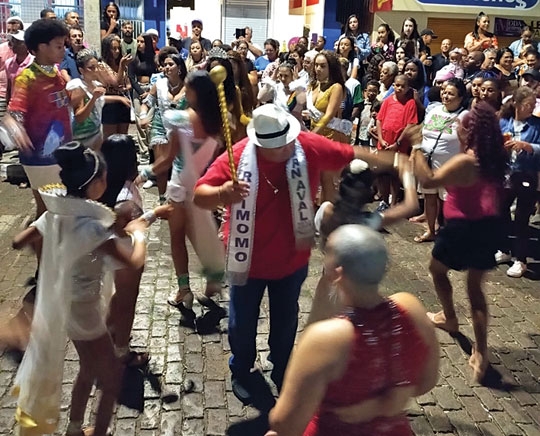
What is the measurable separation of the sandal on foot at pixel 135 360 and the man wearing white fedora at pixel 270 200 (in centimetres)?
92

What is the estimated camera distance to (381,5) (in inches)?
703

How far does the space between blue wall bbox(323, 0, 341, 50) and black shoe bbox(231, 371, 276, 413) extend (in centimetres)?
1741

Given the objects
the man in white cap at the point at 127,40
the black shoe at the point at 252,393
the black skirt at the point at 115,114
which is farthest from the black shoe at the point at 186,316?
the man in white cap at the point at 127,40

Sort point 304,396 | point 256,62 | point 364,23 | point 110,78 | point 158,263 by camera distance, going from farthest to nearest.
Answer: point 364,23, point 256,62, point 110,78, point 158,263, point 304,396

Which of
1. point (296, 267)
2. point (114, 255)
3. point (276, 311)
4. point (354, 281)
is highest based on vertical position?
point (354, 281)

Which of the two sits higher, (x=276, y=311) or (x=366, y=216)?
(x=366, y=216)

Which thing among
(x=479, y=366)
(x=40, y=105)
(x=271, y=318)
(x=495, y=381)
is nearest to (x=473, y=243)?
(x=479, y=366)

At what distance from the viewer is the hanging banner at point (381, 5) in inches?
690

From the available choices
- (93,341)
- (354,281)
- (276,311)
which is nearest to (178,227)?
(276,311)

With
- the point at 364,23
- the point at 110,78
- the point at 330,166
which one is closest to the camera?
the point at 330,166

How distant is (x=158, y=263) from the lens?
6199 mm

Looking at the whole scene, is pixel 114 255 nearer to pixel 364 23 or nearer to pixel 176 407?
pixel 176 407

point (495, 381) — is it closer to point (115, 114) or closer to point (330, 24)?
point (115, 114)

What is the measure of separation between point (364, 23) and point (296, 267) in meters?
17.8
